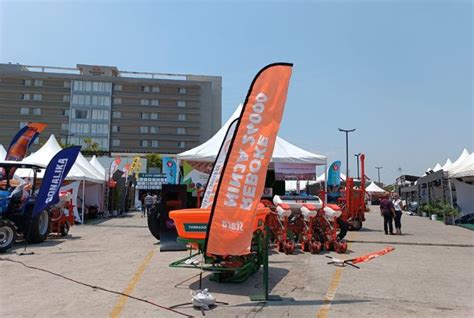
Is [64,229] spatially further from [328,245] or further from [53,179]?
[328,245]

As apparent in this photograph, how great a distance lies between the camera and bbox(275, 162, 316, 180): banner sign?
14.6 meters

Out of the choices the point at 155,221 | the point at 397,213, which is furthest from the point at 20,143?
the point at 397,213

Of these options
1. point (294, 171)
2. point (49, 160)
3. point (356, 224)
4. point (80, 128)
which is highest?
point (80, 128)

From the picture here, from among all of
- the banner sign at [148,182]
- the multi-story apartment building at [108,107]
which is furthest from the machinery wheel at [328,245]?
the multi-story apartment building at [108,107]

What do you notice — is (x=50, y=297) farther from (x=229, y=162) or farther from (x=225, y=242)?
(x=229, y=162)

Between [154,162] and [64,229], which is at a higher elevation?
[154,162]

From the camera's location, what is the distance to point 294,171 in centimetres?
1480

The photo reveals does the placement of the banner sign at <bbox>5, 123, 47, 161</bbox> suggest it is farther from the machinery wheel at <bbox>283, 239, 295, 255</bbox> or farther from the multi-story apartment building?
the multi-story apartment building

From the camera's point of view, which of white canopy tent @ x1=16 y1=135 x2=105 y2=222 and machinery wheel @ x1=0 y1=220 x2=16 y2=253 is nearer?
machinery wheel @ x1=0 y1=220 x2=16 y2=253

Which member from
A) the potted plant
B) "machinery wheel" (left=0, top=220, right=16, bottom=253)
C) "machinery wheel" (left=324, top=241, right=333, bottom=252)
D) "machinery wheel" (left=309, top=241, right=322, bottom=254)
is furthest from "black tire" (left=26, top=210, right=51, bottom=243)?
the potted plant

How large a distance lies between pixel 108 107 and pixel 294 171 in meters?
76.4

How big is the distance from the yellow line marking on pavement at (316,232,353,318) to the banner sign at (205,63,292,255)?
4.25 ft

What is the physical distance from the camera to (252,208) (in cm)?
567

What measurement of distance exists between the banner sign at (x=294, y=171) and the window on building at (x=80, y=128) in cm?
7671
